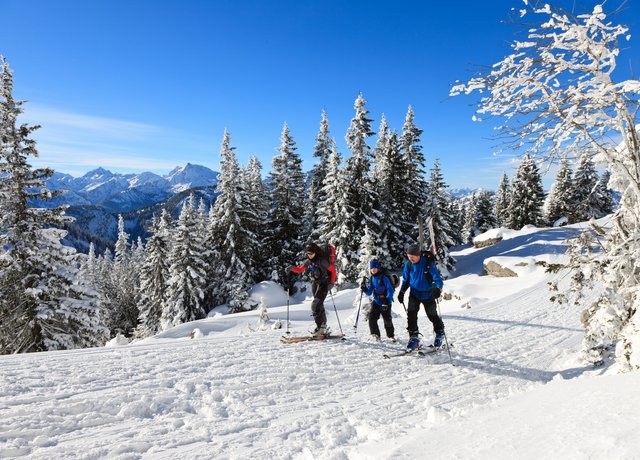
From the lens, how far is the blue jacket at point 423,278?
7258 mm

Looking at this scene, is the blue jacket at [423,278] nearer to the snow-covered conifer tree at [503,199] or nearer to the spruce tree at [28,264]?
the spruce tree at [28,264]

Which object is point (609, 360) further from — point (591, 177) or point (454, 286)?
point (591, 177)

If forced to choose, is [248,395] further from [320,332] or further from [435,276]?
[435,276]

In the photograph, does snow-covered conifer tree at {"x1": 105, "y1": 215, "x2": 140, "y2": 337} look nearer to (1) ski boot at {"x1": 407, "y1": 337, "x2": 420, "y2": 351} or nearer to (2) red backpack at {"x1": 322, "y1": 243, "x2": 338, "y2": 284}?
(2) red backpack at {"x1": 322, "y1": 243, "x2": 338, "y2": 284}

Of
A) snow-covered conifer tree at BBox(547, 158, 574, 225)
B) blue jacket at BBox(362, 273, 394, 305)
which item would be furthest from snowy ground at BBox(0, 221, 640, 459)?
snow-covered conifer tree at BBox(547, 158, 574, 225)

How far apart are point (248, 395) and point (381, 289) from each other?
399 centimetres

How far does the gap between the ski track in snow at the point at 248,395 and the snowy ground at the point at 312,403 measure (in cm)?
2

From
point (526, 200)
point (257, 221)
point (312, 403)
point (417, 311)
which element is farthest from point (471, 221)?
point (312, 403)

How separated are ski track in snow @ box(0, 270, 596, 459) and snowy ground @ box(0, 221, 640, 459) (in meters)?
0.02

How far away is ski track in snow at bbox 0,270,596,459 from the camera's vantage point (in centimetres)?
393

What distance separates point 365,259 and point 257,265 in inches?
597

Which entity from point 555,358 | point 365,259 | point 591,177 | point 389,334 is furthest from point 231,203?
point 591,177

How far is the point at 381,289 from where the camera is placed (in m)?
8.23

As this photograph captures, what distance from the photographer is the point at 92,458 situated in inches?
143
